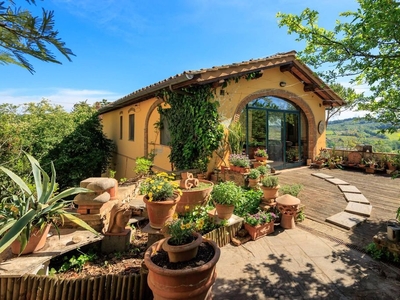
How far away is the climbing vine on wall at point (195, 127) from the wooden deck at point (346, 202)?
9.40 feet

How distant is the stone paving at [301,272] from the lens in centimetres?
249

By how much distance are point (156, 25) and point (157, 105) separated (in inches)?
121

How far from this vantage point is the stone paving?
8.18 ft

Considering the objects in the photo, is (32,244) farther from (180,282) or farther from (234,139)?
(234,139)

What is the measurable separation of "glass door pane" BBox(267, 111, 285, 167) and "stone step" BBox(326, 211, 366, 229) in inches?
179

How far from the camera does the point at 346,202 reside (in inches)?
208

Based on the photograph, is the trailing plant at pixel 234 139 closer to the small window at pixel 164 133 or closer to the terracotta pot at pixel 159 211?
the small window at pixel 164 133

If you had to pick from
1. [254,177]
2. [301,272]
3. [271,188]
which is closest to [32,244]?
[301,272]

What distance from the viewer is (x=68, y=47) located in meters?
1.49

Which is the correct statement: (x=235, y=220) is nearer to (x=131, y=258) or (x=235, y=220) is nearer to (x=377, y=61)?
(x=131, y=258)

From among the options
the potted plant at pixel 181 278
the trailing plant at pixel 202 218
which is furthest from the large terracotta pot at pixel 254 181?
the potted plant at pixel 181 278

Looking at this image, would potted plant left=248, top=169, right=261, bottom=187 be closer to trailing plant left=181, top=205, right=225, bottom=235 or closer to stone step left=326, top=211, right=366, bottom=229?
stone step left=326, top=211, right=366, bottom=229

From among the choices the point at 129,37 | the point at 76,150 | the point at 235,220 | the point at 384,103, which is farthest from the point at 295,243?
the point at 76,150

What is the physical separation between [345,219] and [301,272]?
2212 millimetres
